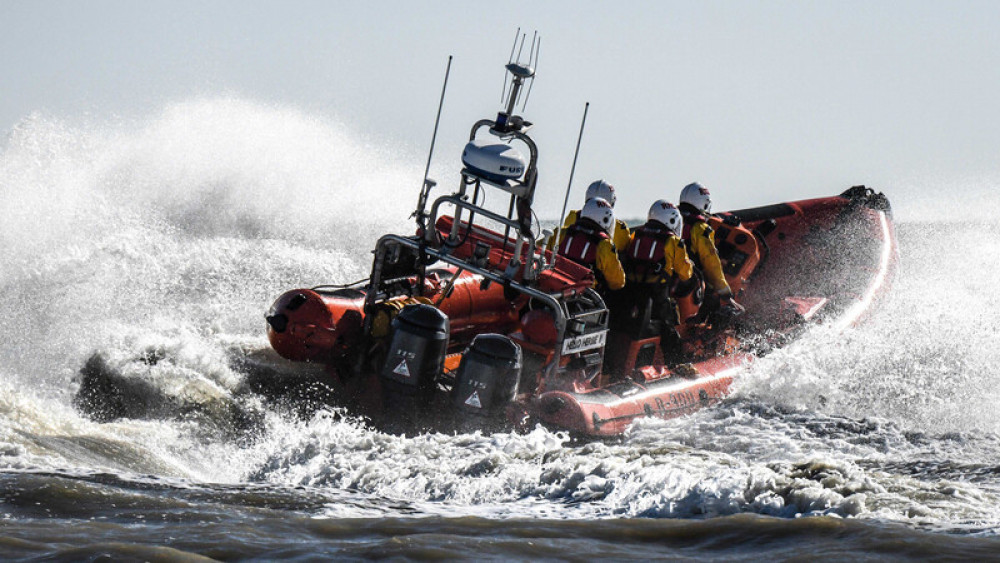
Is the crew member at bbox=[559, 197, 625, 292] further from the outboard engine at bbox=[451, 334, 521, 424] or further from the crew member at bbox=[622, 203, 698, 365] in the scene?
the outboard engine at bbox=[451, 334, 521, 424]

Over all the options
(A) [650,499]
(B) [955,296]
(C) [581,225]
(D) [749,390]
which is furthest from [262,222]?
(A) [650,499]

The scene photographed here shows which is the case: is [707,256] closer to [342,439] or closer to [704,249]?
[704,249]

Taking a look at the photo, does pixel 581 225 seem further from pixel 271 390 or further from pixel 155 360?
pixel 155 360

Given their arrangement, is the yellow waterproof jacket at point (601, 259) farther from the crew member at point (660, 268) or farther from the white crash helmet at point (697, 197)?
the white crash helmet at point (697, 197)

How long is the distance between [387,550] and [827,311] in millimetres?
6846

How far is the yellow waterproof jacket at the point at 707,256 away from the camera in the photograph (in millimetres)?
9062

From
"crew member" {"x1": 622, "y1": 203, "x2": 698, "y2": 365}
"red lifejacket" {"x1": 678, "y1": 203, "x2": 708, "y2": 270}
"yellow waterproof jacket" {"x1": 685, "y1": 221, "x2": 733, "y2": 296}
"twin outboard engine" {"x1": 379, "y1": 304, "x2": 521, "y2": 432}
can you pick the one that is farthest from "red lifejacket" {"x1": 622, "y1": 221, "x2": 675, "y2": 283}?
"twin outboard engine" {"x1": 379, "y1": 304, "x2": 521, "y2": 432}

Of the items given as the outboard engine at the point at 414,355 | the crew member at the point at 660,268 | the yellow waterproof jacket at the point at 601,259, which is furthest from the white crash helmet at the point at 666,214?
the outboard engine at the point at 414,355

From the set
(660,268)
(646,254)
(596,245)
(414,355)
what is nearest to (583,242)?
(596,245)

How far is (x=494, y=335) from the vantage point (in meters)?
6.71

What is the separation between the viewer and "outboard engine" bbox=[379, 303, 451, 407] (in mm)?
6574

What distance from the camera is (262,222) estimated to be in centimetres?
1255

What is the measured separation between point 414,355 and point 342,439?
24.7 inches

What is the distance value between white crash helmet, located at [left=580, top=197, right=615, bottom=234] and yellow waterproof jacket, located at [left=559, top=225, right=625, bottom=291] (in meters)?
0.13
